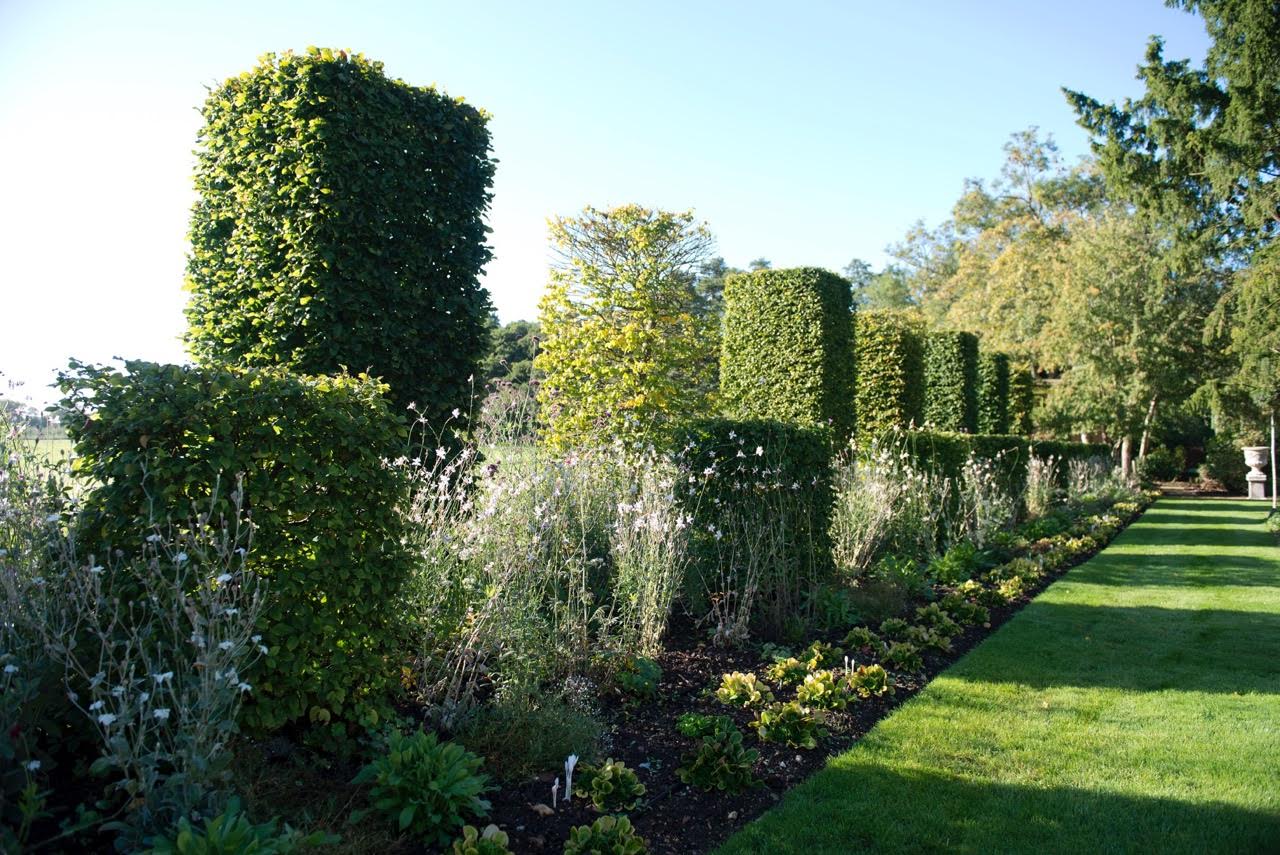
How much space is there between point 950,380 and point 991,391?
3.33 metres

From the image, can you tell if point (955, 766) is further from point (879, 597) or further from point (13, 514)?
point (13, 514)

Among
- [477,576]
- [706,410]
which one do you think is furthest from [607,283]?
[477,576]

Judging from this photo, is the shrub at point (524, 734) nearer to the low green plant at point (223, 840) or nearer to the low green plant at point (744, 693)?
the low green plant at point (744, 693)

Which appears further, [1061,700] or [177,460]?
[1061,700]

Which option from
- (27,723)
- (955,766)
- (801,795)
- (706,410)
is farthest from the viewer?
(706,410)

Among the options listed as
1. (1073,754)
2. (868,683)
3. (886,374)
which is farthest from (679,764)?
(886,374)

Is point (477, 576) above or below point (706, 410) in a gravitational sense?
below

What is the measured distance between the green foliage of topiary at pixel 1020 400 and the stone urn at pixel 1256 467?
7571 mm

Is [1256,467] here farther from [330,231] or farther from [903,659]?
[330,231]

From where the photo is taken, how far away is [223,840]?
6.48 feet

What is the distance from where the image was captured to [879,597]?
6328mm

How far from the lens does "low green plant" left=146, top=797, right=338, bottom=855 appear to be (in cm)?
194

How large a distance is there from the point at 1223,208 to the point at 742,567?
39.0 feet

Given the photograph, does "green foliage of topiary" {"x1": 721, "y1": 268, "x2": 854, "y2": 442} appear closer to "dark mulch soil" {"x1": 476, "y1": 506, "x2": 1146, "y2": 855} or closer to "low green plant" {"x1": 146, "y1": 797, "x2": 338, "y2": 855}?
"dark mulch soil" {"x1": 476, "y1": 506, "x2": 1146, "y2": 855}
